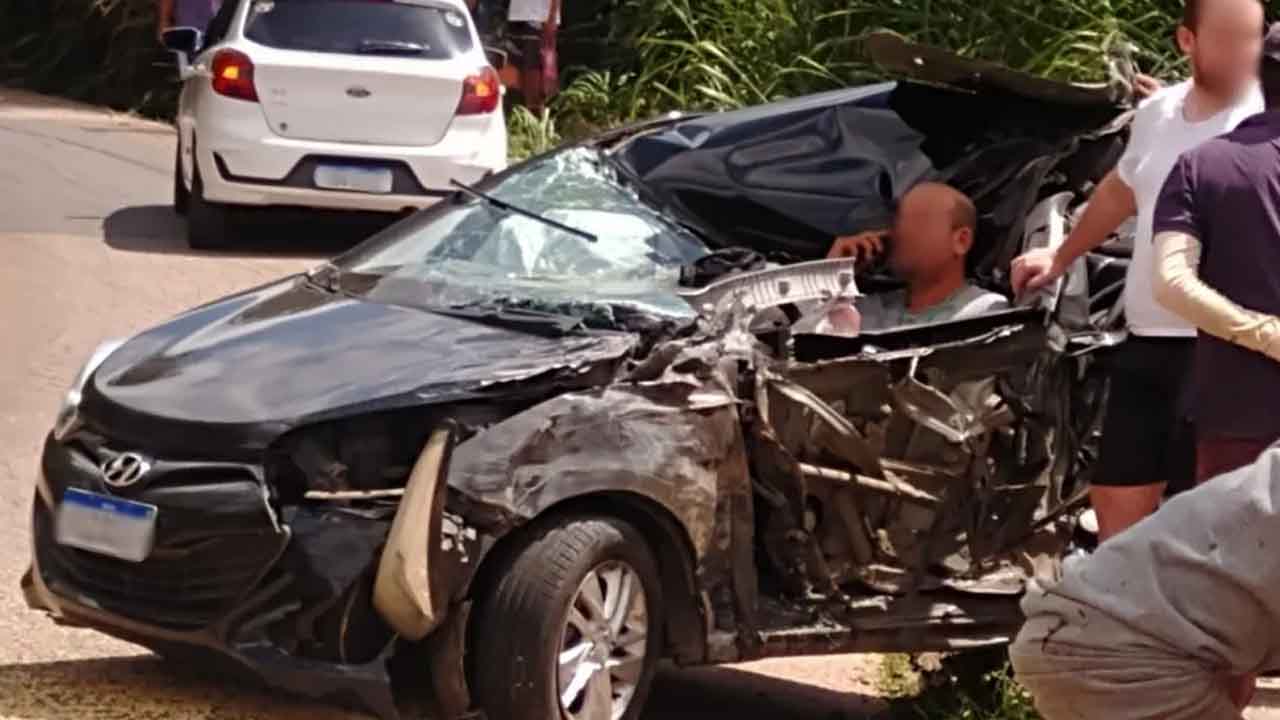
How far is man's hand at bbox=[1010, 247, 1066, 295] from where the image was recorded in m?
5.94

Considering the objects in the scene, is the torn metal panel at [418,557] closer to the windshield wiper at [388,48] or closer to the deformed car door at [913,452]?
the deformed car door at [913,452]

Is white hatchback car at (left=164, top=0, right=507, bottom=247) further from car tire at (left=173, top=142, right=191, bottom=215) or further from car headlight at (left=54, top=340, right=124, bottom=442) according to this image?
car headlight at (left=54, top=340, right=124, bottom=442)

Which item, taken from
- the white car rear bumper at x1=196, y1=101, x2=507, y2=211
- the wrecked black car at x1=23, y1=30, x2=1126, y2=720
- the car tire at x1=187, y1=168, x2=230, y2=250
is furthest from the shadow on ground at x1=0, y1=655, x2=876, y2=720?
the car tire at x1=187, y1=168, x2=230, y2=250

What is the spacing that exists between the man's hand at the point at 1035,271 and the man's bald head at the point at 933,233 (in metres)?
0.28

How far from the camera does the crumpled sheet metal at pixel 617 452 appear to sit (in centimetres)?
509

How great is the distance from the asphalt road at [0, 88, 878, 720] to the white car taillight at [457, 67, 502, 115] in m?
1.20

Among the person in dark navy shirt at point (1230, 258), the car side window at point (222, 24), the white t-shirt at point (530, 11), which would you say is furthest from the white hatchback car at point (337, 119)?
the person in dark navy shirt at point (1230, 258)

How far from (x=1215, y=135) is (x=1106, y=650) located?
2854 mm

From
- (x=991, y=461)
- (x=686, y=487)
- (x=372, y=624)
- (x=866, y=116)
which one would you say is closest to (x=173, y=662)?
(x=372, y=624)

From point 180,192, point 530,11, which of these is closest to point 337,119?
point 180,192

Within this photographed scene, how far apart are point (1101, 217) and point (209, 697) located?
2.51 meters

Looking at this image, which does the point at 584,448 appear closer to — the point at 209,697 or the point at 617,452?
the point at 617,452

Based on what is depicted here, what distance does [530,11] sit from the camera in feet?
57.0

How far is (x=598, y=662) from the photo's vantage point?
5312 mm
